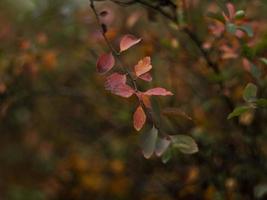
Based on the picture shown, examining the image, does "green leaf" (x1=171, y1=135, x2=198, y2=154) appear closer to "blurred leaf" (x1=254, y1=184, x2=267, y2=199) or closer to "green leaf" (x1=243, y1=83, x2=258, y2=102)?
"green leaf" (x1=243, y1=83, x2=258, y2=102)

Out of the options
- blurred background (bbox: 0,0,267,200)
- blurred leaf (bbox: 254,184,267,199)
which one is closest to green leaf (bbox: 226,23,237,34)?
blurred background (bbox: 0,0,267,200)

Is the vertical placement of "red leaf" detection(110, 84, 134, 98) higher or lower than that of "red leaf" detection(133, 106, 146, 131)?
higher

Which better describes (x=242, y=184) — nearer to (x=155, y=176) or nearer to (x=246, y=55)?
(x=155, y=176)

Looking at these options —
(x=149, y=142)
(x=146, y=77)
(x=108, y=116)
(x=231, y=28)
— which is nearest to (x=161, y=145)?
(x=149, y=142)

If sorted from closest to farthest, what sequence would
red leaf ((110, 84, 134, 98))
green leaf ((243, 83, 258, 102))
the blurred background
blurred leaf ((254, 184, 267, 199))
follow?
red leaf ((110, 84, 134, 98)) → green leaf ((243, 83, 258, 102)) → blurred leaf ((254, 184, 267, 199)) → the blurred background

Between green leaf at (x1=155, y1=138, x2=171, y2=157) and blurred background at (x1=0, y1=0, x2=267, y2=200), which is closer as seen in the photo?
green leaf at (x1=155, y1=138, x2=171, y2=157)

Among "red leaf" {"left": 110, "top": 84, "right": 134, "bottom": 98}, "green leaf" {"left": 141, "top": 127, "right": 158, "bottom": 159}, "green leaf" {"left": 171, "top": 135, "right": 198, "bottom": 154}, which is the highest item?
"red leaf" {"left": 110, "top": 84, "right": 134, "bottom": 98}

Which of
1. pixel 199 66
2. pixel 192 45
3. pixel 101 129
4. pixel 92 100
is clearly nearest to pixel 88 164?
pixel 101 129
